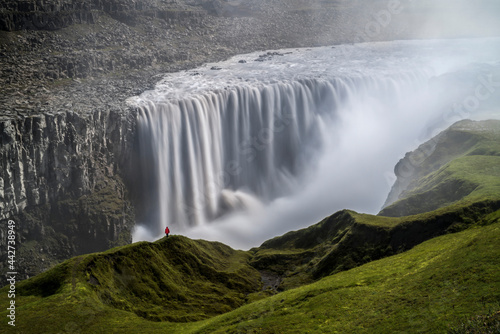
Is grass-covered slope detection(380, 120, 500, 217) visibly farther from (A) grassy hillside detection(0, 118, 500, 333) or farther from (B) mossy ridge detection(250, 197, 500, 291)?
(B) mossy ridge detection(250, 197, 500, 291)

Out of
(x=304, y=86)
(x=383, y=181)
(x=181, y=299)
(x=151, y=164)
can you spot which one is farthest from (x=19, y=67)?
(x=383, y=181)

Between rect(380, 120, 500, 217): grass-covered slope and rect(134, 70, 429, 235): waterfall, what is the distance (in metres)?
22.9

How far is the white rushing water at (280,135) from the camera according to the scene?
69000 millimetres

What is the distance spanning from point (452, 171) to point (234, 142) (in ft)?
128

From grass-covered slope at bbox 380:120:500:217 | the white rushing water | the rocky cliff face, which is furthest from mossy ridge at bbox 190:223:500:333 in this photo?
the rocky cliff face

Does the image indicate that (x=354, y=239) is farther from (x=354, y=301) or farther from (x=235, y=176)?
(x=235, y=176)

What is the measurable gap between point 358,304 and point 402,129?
71.7 meters

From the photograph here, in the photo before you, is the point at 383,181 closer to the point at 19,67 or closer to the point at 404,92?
the point at 404,92

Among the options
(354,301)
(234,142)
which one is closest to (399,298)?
(354,301)

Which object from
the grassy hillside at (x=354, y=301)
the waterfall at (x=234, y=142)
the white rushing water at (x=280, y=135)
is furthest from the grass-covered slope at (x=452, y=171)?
the waterfall at (x=234, y=142)

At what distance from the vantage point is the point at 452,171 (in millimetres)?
49625

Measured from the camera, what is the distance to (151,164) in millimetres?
68750

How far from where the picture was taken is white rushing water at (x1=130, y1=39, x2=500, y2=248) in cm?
6900

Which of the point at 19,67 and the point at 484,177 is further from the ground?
the point at 19,67
